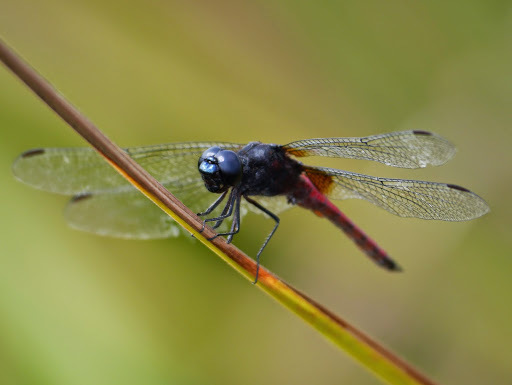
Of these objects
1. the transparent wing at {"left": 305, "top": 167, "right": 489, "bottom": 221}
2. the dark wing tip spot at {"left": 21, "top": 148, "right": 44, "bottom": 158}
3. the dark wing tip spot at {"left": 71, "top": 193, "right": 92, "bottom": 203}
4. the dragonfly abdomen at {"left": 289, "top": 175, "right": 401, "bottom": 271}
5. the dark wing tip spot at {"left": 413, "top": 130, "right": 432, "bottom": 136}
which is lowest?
the dark wing tip spot at {"left": 71, "top": 193, "right": 92, "bottom": 203}

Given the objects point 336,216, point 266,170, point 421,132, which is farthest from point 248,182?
point 421,132

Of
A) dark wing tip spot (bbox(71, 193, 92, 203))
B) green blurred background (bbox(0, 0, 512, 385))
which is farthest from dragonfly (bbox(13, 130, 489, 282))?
green blurred background (bbox(0, 0, 512, 385))

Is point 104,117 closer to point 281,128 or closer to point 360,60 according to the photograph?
point 281,128

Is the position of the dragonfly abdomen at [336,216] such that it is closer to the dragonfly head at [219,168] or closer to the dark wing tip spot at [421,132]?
the dragonfly head at [219,168]

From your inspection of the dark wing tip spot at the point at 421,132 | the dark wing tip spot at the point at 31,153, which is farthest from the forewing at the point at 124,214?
the dark wing tip spot at the point at 421,132

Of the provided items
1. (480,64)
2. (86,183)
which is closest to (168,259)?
(86,183)

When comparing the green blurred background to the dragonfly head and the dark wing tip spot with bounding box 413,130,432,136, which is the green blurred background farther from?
A: the dark wing tip spot with bounding box 413,130,432,136
